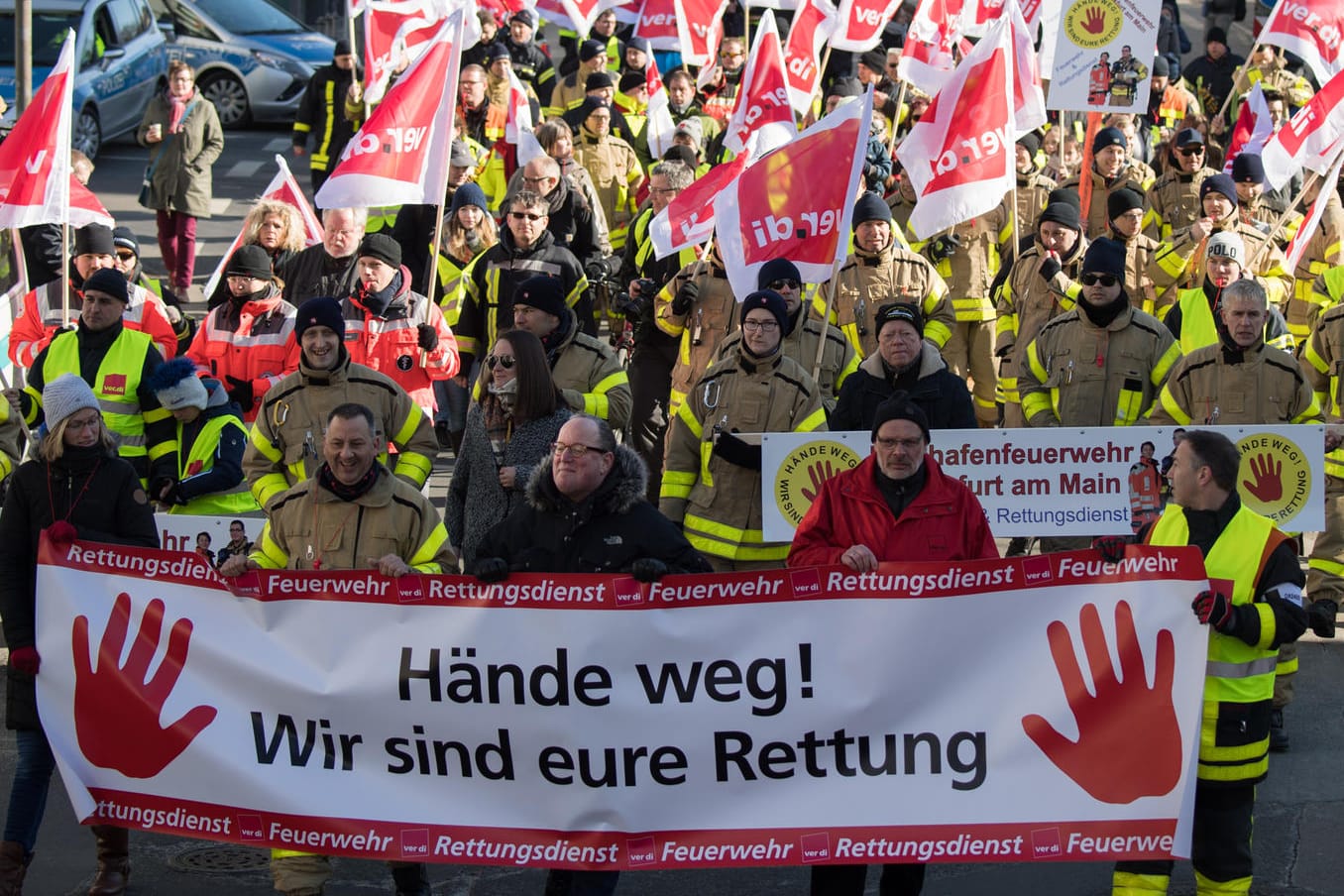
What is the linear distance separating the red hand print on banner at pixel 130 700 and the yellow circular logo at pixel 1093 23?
8.39 metres

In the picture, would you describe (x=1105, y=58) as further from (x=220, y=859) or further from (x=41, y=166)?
(x=220, y=859)

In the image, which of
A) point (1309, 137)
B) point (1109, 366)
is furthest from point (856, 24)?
point (1109, 366)

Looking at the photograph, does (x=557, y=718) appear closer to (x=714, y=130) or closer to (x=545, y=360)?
(x=545, y=360)

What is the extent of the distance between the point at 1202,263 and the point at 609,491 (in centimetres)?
642

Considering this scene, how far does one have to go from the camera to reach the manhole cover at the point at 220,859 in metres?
7.25

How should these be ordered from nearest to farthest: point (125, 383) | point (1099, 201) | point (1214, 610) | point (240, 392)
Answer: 1. point (1214, 610)
2. point (125, 383)
3. point (240, 392)
4. point (1099, 201)

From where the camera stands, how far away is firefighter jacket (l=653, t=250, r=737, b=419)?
10266mm

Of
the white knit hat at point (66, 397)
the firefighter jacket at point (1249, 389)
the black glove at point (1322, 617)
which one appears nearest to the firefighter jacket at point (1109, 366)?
the firefighter jacket at point (1249, 389)

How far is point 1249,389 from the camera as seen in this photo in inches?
343

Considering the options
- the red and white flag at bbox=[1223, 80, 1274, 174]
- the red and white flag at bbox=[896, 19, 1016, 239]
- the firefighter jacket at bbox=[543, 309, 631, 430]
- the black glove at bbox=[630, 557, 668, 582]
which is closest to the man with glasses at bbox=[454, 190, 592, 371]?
the red and white flag at bbox=[896, 19, 1016, 239]

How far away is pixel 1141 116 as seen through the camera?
18766 millimetres

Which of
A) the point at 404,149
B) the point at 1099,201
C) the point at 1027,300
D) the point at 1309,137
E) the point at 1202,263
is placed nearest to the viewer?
the point at 404,149

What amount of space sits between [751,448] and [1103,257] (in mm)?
2080

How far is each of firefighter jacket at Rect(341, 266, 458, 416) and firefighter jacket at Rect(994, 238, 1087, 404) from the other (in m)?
3.12
